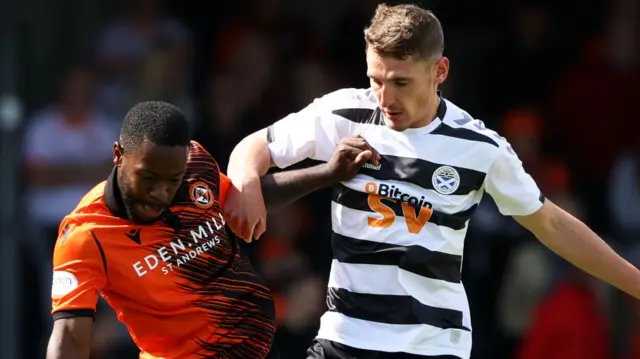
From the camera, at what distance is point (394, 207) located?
4.15m

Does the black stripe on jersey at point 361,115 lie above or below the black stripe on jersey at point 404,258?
above

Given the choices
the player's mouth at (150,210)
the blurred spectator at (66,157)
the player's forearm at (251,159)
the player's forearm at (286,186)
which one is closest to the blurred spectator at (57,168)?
the blurred spectator at (66,157)

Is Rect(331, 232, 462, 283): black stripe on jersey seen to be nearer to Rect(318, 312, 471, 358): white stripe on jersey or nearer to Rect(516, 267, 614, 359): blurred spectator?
Rect(318, 312, 471, 358): white stripe on jersey

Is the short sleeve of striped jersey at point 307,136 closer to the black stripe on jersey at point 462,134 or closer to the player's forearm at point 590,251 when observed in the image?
the black stripe on jersey at point 462,134

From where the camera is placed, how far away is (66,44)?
949 centimetres

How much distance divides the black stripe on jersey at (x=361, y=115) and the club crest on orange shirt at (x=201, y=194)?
529 millimetres

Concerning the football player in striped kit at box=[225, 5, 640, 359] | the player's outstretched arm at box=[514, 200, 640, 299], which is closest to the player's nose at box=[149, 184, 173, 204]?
the football player in striped kit at box=[225, 5, 640, 359]

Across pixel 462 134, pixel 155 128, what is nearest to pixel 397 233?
pixel 462 134

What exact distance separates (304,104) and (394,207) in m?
4.24

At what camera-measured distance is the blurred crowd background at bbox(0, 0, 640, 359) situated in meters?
7.87

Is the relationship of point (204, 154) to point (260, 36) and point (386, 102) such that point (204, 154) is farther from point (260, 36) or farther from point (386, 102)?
point (260, 36)

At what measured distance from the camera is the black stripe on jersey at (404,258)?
13.4 ft

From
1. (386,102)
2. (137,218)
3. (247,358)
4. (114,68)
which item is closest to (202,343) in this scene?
(247,358)

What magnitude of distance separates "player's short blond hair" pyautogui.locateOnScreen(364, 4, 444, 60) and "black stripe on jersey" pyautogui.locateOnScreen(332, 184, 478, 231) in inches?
19.5
